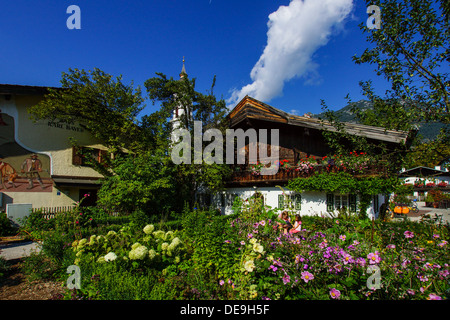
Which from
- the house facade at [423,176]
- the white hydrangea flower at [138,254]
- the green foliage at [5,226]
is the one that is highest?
the house facade at [423,176]

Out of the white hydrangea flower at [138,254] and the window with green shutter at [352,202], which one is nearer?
the white hydrangea flower at [138,254]

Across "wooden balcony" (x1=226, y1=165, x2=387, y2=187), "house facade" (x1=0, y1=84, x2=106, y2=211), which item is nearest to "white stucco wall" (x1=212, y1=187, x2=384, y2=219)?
"wooden balcony" (x1=226, y1=165, x2=387, y2=187)

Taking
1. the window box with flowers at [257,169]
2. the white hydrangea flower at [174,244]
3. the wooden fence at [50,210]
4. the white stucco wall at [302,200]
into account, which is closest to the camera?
the white hydrangea flower at [174,244]

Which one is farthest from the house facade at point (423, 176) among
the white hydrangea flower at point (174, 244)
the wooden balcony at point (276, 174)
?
the white hydrangea flower at point (174, 244)

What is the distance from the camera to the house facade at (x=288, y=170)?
11812 millimetres

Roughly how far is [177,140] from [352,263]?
1293 cm

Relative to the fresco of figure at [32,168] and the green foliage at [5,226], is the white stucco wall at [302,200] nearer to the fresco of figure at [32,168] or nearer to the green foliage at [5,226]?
the fresco of figure at [32,168]

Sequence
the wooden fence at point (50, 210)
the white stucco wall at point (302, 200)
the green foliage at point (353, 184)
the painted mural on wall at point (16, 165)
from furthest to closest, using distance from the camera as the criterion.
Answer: the white stucco wall at point (302, 200), the painted mural on wall at point (16, 165), the wooden fence at point (50, 210), the green foliage at point (353, 184)

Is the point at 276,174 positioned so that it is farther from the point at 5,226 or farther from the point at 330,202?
the point at 5,226

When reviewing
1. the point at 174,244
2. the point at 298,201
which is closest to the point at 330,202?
the point at 298,201

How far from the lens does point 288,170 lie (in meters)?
13.0

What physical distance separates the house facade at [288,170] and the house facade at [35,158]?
407 inches

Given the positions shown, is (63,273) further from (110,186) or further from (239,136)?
(239,136)
